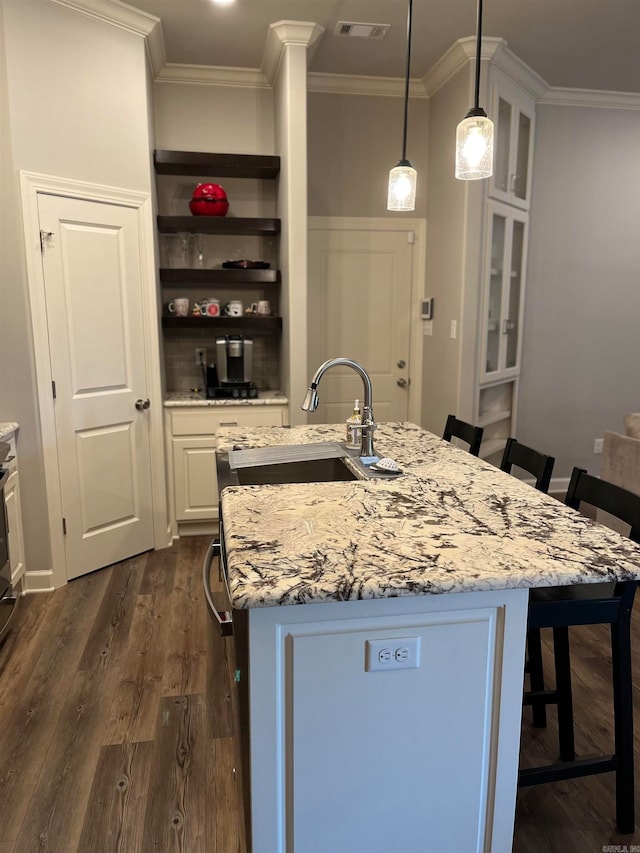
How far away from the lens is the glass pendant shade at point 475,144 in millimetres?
1836

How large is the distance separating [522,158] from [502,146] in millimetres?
353

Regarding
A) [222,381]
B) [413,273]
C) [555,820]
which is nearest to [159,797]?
[555,820]

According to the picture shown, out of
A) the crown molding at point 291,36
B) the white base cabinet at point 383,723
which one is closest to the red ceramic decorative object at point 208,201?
the crown molding at point 291,36

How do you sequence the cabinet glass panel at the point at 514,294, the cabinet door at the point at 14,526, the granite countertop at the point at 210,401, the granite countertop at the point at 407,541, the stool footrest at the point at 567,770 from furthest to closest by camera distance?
the cabinet glass panel at the point at 514,294 < the granite countertop at the point at 210,401 < the cabinet door at the point at 14,526 < the stool footrest at the point at 567,770 < the granite countertop at the point at 407,541

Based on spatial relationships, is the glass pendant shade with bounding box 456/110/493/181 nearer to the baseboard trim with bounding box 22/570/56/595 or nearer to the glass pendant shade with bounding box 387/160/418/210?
the glass pendant shade with bounding box 387/160/418/210

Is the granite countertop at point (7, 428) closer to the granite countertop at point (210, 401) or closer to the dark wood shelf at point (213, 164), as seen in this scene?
the granite countertop at point (210, 401)

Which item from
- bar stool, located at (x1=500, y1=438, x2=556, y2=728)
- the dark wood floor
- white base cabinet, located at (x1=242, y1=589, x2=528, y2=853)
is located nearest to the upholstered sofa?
the dark wood floor

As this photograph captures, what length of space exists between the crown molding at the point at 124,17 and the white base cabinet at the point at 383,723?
10.6ft

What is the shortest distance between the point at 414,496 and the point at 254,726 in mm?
762

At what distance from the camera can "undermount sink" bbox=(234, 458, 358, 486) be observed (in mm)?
2047

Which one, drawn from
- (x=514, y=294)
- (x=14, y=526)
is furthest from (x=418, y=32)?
(x=14, y=526)

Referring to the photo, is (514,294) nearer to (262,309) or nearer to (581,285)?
(581,285)

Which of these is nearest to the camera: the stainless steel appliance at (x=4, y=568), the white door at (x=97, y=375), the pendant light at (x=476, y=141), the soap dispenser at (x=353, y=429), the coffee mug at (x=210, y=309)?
the pendant light at (x=476, y=141)

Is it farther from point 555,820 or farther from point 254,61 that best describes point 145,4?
point 555,820
